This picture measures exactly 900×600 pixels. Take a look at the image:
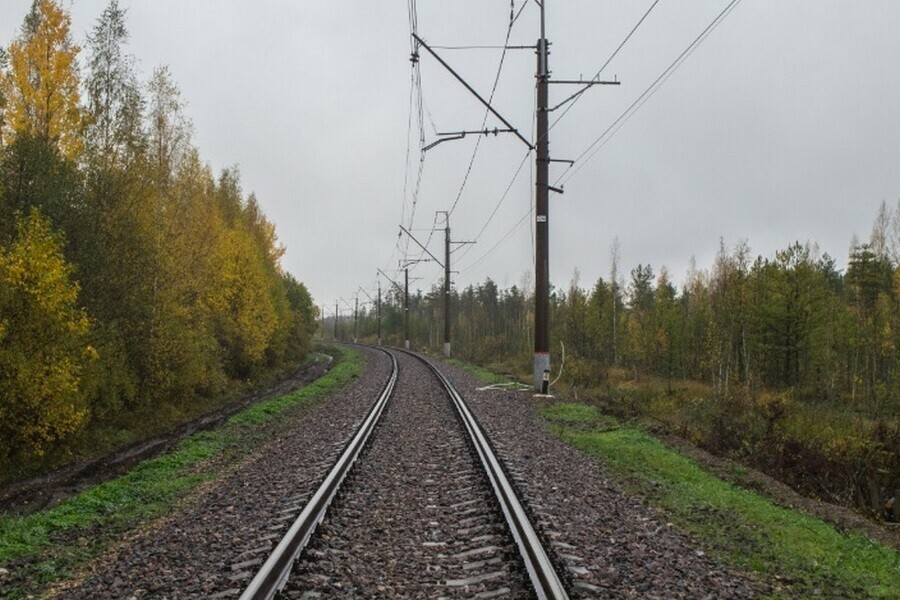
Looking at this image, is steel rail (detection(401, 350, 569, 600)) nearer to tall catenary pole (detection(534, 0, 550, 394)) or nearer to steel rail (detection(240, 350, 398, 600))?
steel rail (detection(240, 350, 398, 600))

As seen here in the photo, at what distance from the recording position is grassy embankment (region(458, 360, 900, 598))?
17.6ft

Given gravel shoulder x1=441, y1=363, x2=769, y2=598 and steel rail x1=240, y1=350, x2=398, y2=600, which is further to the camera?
gravel shoulder x1=441, y1=363, x2=769, y2=598

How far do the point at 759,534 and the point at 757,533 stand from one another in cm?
3

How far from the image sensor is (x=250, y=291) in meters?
34.3

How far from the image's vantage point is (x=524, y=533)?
18.9 feet

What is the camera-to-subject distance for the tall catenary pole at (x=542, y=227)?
20.0 m

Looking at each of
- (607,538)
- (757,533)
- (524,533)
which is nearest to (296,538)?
(524,533)

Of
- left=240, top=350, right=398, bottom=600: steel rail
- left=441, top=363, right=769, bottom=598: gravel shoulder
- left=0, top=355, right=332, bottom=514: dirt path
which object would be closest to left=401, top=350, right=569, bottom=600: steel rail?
left=441, top=363, right=769, bottom=598: gravel shoulder

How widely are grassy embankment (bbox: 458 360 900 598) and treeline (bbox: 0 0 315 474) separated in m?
11.9

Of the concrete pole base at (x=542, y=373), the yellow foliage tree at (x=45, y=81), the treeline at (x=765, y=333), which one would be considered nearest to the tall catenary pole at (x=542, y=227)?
the concrete pole base at (x=542, y=373)

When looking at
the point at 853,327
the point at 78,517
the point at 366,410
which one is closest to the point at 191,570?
the point at 78,517

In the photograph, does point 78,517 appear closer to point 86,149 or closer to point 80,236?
point 80,236

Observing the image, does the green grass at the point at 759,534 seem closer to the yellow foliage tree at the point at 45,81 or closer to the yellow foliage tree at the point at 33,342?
the yellow foliage tree at the point at 33,342

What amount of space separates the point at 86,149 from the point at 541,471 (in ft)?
55.9
